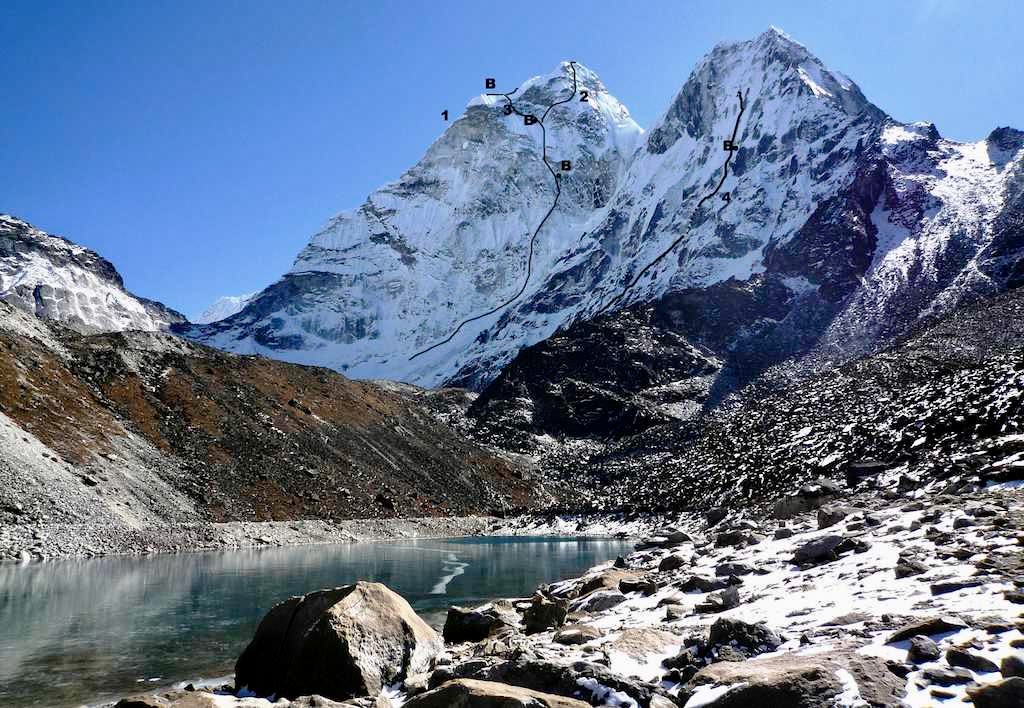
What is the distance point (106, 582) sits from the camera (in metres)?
33.6

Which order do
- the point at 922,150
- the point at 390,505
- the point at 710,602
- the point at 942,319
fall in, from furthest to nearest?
the point at 922,150 → the point at 942,319 → the point at 390,505 → the point at 710,602

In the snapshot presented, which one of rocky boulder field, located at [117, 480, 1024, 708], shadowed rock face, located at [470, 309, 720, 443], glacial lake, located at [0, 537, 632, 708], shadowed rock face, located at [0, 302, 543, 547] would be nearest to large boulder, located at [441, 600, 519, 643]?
rocky boulder field, located at [117, 480, 1024, 708]

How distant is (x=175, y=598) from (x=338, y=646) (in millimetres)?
20404

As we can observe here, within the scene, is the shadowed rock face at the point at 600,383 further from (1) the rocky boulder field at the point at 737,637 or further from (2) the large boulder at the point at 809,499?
(1) the rocky boulder field at the point at 737,637

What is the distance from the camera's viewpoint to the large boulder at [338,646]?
1286 cm

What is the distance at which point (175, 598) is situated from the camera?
97.3 feet

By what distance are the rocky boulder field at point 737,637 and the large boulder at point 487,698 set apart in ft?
0.08

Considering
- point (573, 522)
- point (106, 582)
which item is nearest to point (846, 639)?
point (106, 582)

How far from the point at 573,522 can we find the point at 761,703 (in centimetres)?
8229

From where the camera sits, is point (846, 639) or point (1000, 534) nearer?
point (846, 639)

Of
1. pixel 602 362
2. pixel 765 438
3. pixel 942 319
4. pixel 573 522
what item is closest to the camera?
pixel 765 438

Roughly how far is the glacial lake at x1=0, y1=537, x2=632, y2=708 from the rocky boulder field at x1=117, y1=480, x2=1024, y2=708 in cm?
411

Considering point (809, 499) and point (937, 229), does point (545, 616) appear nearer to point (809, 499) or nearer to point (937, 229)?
point (809, 499)

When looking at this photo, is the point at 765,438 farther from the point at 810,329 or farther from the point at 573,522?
the point at 810,329
